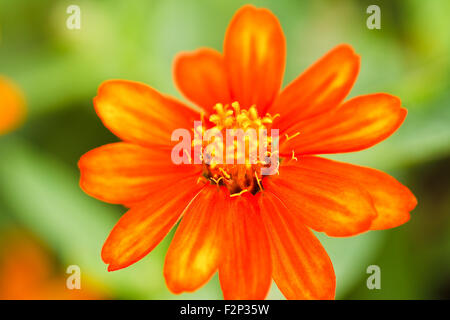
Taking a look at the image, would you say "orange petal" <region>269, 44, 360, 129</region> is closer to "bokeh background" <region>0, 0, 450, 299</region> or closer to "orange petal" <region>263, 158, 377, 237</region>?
"orange petal" <region>263, 158, 377, 237</region>

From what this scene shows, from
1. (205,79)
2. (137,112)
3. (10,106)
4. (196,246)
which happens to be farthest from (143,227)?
(10,106)

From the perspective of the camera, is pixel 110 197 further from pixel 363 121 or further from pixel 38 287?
pixel 38 287

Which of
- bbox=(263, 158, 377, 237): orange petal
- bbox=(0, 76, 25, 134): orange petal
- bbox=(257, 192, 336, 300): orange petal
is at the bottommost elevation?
bbox=(257, 192, 336, 300): orange petal

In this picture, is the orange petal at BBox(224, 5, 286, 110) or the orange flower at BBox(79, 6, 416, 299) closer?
the orange flower at BBox(79, 6, 416, 299)

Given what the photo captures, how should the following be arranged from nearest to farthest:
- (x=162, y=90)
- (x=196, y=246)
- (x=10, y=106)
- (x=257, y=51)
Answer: (x=196, y=246), (x=257, y=51), (x=162, y=90), (x=10, y=106)

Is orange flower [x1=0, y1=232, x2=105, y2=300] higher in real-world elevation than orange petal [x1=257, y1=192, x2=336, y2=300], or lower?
lower

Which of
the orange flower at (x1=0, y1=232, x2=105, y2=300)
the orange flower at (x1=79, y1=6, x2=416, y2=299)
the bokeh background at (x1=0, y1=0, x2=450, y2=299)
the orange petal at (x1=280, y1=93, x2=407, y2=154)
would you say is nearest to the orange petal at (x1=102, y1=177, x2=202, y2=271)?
the orange flower at (x1=79, y1=6, x2=416, y2=299)

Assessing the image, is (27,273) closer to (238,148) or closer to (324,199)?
(238,148)
